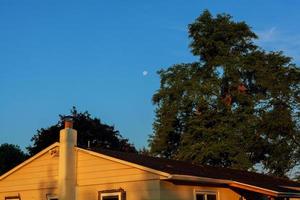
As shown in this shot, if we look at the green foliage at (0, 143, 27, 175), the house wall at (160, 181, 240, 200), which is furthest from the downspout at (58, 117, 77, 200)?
the green foliage at (0, 143, 27, 175)

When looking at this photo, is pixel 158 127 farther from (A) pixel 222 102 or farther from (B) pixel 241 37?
(B) pixel 241 37

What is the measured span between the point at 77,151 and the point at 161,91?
2243 cm

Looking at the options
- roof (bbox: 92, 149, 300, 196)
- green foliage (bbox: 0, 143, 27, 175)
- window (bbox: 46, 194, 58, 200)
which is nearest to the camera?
roof (bbox: 92, 149, 300, 196)

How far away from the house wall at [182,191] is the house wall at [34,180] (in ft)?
16.7

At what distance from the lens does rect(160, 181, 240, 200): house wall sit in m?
18.1

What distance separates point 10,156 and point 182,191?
33.9 meters

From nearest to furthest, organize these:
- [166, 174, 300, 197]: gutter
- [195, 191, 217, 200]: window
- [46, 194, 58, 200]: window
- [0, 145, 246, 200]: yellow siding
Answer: [0, 145, 246, 200]: yellow siding, [166, 174, 300, 197]: gutter, [195, 191, 217, 200]: window, [46, 194, 58, 200]: window

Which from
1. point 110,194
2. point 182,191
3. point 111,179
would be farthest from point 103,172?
point 182,191

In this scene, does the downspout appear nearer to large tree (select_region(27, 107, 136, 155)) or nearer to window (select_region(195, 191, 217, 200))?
window (select_region(195, 191, 217, 200))

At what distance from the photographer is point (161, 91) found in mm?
42750

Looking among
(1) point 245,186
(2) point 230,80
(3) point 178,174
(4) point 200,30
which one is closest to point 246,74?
(2) point 230,80

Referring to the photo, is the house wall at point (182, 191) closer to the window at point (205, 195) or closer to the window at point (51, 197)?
the window at point (205, 195)

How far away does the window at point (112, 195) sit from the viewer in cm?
1886

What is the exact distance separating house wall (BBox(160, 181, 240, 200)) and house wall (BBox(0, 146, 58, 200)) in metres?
5.10
